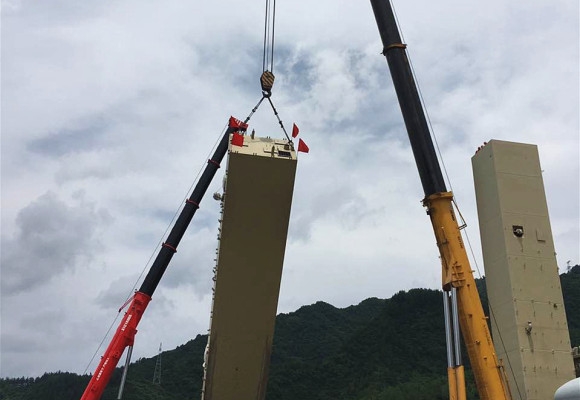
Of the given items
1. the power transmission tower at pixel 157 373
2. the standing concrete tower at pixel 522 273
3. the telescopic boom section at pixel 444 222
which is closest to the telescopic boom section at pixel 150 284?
the telescopic boom section at pixel 444 222

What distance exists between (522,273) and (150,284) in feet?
36.5

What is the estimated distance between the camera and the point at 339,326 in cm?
7350

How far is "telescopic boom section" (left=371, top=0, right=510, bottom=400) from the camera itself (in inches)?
414

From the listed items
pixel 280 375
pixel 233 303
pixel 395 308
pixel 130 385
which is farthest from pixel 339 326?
pixel 233 303

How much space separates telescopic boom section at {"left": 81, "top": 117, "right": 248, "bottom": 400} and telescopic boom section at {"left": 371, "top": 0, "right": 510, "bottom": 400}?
16.4ft

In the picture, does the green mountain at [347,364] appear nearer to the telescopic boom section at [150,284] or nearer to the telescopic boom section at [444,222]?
the telescopic boom section at [150,284]

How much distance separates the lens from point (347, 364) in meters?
54.3

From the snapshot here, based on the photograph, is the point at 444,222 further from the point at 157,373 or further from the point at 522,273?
the point at 157,373

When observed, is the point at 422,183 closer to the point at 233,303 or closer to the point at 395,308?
the point at 233,303

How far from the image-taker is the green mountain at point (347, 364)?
1940 inches

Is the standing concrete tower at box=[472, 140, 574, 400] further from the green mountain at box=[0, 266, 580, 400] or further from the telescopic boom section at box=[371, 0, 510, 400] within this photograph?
the green mountain at box=[0, 266, 580, 400]

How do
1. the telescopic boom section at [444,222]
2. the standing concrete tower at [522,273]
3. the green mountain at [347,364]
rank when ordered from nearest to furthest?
the telescopic boom section at [444,222] → the standing concrete tower at [522,273] → the green mountain at [347,364]

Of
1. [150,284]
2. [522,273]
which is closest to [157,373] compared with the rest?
[150,284]

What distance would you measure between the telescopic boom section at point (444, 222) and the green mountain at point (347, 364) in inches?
1215
